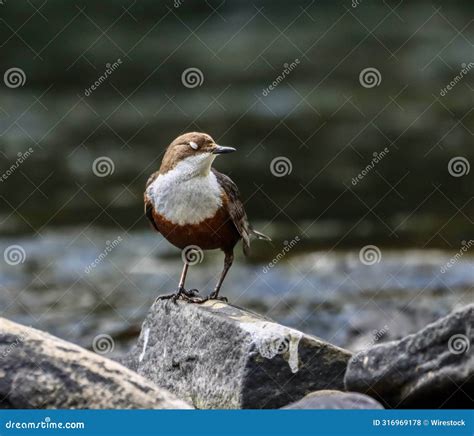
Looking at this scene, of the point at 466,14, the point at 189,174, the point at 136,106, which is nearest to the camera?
the point at 189,174

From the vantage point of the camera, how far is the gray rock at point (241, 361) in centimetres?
757

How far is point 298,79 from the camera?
21078 mm

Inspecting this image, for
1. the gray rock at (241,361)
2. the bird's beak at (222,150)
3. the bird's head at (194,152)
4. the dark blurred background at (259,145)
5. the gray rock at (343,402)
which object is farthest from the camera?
the dark blurred background at (259,145)

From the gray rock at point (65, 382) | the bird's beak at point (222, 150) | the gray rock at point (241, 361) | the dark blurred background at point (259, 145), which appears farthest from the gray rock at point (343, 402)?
the dark blurred background at point (259, 145)

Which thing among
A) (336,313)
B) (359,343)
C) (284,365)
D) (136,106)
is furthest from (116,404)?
(136,106)

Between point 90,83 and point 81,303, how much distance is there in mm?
8926

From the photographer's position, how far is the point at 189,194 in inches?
340

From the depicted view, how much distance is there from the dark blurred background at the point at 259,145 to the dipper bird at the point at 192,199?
339 cm

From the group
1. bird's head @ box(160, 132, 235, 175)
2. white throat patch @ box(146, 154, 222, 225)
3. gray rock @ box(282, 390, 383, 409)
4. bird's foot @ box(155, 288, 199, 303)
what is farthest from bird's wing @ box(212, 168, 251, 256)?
gray rock @ box(282, 390, 383, 409)

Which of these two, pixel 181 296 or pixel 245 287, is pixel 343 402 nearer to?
pixel 181 296

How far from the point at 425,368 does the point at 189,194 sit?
2.73m


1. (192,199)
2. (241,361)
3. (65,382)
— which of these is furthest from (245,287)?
Answer: (65,382)

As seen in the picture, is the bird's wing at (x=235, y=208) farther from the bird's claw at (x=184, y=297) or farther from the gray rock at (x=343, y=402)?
the gray rock at (x=343, y=402)

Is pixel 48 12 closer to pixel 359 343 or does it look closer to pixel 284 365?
pixel 359 343
